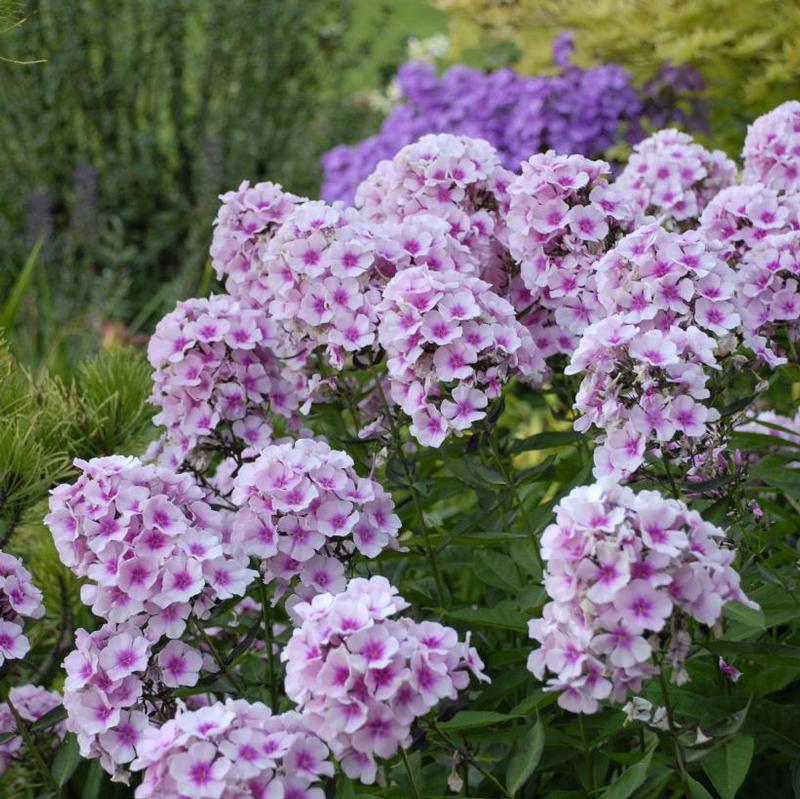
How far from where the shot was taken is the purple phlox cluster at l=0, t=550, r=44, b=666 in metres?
1.89

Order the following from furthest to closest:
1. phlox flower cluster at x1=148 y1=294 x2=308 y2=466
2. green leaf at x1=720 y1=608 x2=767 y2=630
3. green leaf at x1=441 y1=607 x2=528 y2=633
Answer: phlox flower cluster at x1=148 y1=294 x2=308 y2=466 → green leaf at x1=441 y1=607 x2=528 y2=633 → green leaf at x1=720 y1=608 x2=767 y2=630

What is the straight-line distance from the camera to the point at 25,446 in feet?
6.91

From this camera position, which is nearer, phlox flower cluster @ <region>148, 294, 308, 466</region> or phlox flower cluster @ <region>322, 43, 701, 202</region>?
phlox flower cluster @ <region>148, 294, 308, 466</region>

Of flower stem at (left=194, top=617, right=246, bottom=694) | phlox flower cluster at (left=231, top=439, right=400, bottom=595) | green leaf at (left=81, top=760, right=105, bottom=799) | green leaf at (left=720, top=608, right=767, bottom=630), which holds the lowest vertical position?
green leaf at (left=81, top=760, right=105, bottom=799)

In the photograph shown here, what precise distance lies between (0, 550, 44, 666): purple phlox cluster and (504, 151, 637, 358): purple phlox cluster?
0.90m

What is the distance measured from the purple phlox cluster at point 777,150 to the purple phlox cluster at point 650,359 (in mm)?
578

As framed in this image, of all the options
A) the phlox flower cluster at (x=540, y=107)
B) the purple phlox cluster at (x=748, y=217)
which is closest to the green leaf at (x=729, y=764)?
the purple phlox cluster at (x=748, y=217)

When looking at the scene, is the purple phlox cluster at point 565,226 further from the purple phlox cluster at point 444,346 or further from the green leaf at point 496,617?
the green leaf at point 496,617

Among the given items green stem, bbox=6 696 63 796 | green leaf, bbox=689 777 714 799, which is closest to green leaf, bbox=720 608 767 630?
green leaf, bbox=689 777 714 799

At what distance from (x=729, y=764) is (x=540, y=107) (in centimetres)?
340

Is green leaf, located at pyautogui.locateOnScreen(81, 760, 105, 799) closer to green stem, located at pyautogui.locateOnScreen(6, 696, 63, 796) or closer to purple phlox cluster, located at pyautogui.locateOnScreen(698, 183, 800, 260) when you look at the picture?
green stem, located at pyautogui.locateOnScreen(6, 696, 63, 796)

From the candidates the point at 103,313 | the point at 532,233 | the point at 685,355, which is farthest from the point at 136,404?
the point at 103,313

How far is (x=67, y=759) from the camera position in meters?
1.99

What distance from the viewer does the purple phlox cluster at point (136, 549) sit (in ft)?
5.76
